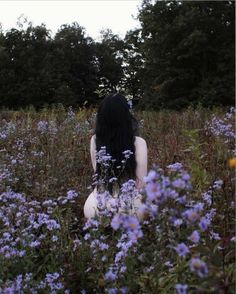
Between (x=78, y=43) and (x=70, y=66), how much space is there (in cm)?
305

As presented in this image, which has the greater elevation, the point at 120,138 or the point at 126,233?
the point at 120,138

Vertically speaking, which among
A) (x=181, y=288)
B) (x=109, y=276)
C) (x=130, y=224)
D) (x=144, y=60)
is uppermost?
(x=144, y=60)

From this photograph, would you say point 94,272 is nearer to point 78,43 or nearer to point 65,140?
point 65,140

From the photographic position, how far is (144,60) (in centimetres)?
→ 4153

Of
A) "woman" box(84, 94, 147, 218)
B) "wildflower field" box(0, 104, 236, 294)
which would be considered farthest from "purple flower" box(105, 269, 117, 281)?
"woman" box(84, 94, 147, 218)

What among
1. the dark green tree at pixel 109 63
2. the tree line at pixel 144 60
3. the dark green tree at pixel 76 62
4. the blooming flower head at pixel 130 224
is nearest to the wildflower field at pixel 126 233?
the blooming flower head at pixel 130 224

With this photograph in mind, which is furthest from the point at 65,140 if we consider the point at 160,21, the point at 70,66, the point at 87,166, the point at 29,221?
the point at 70,66

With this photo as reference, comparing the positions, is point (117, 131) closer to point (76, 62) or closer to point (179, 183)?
point (179, 183)

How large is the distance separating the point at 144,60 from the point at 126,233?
39624 millimetres

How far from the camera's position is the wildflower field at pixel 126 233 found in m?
1.68

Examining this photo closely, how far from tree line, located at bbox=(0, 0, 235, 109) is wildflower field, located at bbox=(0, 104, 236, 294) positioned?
66.7ft

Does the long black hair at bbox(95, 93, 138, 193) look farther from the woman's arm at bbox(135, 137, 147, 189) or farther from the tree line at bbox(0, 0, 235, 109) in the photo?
the tree line at bbox(0, 0, 235, 109)

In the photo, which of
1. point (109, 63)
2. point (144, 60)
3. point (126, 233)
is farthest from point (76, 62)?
point (126, 233)

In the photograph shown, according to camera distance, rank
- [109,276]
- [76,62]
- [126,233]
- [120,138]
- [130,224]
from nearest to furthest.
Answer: [130,224], [109,276], [126,233], [120,138], [76,62]
